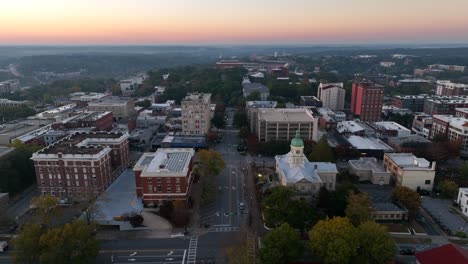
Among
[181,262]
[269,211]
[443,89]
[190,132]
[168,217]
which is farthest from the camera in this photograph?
[443,89]

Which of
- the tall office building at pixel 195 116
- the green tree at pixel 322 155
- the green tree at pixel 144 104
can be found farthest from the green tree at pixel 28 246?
the green tree at pixel 144 104

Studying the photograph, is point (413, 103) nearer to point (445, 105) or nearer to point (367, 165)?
point (445, 105)

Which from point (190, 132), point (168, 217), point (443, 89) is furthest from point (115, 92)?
point (443, 89)

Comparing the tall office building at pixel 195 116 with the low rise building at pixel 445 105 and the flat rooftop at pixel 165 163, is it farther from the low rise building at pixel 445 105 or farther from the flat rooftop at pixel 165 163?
the low rise building at pixel 445 105

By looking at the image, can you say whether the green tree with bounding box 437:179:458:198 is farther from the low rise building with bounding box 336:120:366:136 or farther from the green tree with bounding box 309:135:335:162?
the low rise building with bounding box 336:120:366:136

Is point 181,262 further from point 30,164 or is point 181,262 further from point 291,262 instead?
point 30,164

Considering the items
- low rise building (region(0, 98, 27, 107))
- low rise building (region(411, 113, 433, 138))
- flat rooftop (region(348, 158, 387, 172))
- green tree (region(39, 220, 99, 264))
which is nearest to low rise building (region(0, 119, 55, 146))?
low rise building (region(0, 98, 27, 107))

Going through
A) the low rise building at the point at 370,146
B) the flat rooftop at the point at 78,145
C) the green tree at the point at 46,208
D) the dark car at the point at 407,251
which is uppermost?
the flat rooftop at the point at 78,145

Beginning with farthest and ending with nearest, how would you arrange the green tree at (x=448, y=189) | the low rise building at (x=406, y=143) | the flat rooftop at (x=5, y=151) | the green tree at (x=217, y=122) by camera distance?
the green tree at (x=217, y=122)
the low rise building at (x=406, y=143)
the flat rooftop at (x=5, y=151)
the green tree at (x=448, y=189)
